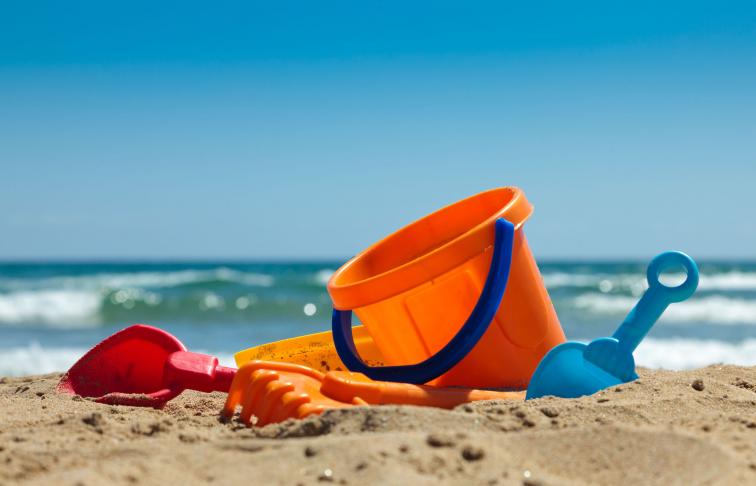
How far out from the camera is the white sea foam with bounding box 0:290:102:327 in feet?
33.9

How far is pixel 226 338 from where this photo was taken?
7.31 metres

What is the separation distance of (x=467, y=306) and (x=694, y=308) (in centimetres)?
977

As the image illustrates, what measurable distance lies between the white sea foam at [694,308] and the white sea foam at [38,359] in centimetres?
676

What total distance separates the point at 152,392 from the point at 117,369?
164 mm

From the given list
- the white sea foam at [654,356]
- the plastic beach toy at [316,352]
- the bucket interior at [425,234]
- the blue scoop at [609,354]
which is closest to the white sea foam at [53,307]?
the white sea foam at [654,356]

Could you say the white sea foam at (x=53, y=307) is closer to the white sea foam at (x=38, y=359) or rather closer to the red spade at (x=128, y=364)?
the white sea foam at (x=38, y=359)

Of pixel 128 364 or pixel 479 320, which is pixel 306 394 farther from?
pixel 128 364

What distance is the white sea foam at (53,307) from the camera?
1032 cm

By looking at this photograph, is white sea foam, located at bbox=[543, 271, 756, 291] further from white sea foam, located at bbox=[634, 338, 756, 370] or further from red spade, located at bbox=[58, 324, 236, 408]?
red spade, located at bbox=[58, 324, 236, 408]

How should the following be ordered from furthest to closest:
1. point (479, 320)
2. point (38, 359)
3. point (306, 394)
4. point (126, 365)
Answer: point (38, 359) → point (126, 365) → point (479, 320) → point (306, 394)

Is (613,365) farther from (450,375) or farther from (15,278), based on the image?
(15,278)

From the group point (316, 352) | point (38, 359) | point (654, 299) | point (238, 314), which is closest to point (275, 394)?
point (316, 352)

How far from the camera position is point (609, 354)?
7.29 ft

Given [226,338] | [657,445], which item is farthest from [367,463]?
[226,338]
